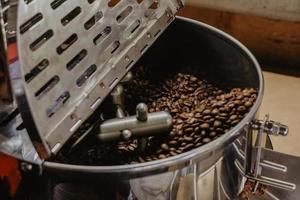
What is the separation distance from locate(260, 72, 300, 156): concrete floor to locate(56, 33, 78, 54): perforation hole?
85cm

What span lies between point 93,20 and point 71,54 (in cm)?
13

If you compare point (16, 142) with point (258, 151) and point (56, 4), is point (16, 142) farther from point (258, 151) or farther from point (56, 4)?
point (258, 151)

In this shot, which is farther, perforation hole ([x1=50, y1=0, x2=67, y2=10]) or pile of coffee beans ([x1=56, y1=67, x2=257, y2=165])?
pile of coffee beans ([x1=56, y1=67, x2=257, y2=165])

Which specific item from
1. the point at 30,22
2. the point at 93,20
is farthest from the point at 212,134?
the point at 30,22

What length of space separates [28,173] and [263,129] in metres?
0.49

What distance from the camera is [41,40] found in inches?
36.8

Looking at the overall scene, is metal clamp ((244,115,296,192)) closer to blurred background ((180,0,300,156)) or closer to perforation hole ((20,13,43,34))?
perforation hole ((20,13,43,34))

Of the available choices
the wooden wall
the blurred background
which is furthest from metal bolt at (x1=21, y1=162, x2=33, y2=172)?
the wooden wall

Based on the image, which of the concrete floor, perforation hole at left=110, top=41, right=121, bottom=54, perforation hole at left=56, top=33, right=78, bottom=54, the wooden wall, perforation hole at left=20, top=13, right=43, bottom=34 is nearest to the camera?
perforation hole at left=20, top=13, right=43, bottom=34

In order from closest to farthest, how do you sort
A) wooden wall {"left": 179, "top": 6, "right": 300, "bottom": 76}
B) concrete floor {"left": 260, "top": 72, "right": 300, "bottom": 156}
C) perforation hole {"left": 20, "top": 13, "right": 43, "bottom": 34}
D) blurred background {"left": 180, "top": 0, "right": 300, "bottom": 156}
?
perforation hole {"left": 20, "top": 13, "right": 43, "bottom": 34}
concrete floor {"left": 260, "top": 72, "right": 300, "bottom": 156}
blurred background {"left": 180, "top": 0, "right": 300, "bottom": 156}
wooden wall {"left": 179, "top": 6, "right": 300, "bottom": 76}

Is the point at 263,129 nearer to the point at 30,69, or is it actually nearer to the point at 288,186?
the point at 288,186

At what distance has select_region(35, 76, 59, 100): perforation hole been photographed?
902 millimetres

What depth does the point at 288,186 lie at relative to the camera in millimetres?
1107

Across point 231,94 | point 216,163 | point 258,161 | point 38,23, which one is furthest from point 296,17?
point 38,23
